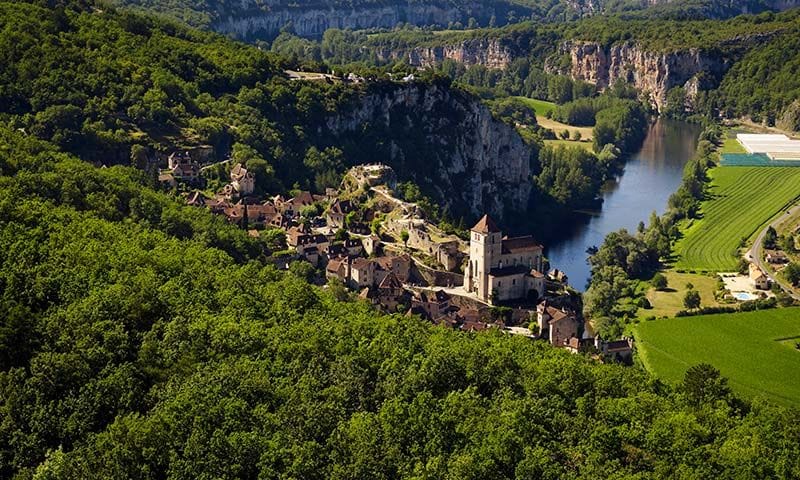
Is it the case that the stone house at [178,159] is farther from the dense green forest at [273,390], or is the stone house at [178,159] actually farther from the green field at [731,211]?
the green field at [731,211]

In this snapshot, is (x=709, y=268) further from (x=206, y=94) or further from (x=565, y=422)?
(x=565, y=422)

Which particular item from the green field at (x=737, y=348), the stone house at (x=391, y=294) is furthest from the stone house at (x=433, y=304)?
the green field at (x=737, y=348)

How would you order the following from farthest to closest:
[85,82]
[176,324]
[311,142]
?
[311,142], [85,82], [176,324]

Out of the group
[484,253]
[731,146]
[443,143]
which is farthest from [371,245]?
[731,146]

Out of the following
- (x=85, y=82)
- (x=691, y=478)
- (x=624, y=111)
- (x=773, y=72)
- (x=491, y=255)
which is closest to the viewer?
(x=691, y=478)

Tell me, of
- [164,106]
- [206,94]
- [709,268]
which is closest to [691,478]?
[709,268]

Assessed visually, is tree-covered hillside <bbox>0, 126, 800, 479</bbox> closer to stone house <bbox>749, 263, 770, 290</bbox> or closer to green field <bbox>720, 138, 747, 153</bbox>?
stone house <bbox>749, 263, 770, 290</bbox>
